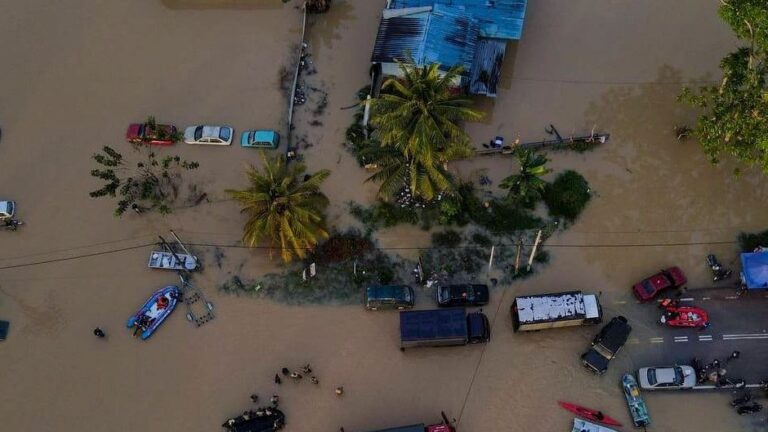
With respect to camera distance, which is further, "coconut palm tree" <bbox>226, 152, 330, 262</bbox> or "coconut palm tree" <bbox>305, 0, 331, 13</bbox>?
"coconut palm tree" <bbox>305, 0, 331, 13</bbox>

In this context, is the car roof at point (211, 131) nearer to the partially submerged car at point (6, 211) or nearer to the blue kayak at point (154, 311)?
the blue kayak at point (154, 311)

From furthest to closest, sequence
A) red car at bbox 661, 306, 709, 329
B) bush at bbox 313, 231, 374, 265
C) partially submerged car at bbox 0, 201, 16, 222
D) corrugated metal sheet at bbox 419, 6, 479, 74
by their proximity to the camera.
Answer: corrugated metal sheet at bbox 419, 6, 479, 74, partially submerged car at bbox 0, 201, 16, 222, bush at bbox 313, 231, 374, 265, red car at bbox 661, 306, 709, 329

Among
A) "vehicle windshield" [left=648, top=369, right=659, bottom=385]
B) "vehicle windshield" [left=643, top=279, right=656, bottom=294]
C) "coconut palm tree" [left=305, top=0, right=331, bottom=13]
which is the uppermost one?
"coconut palm tree" [left=305, top=0, right=331, bottom=13]

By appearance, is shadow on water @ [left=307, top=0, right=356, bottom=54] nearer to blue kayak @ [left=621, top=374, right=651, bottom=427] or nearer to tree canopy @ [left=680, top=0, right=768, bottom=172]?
tree canopy @ [left=680, top=0, right=768, bottom=172]

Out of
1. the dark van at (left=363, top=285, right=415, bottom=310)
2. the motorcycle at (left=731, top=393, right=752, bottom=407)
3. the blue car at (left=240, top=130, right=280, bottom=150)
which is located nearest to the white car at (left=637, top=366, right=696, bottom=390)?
the motorcycle at (left=731, top=393, right=752, bottom=407)

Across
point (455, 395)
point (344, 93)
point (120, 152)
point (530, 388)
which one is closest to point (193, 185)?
point (120, 152)

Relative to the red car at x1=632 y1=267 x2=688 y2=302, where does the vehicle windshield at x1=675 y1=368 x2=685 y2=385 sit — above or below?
below
